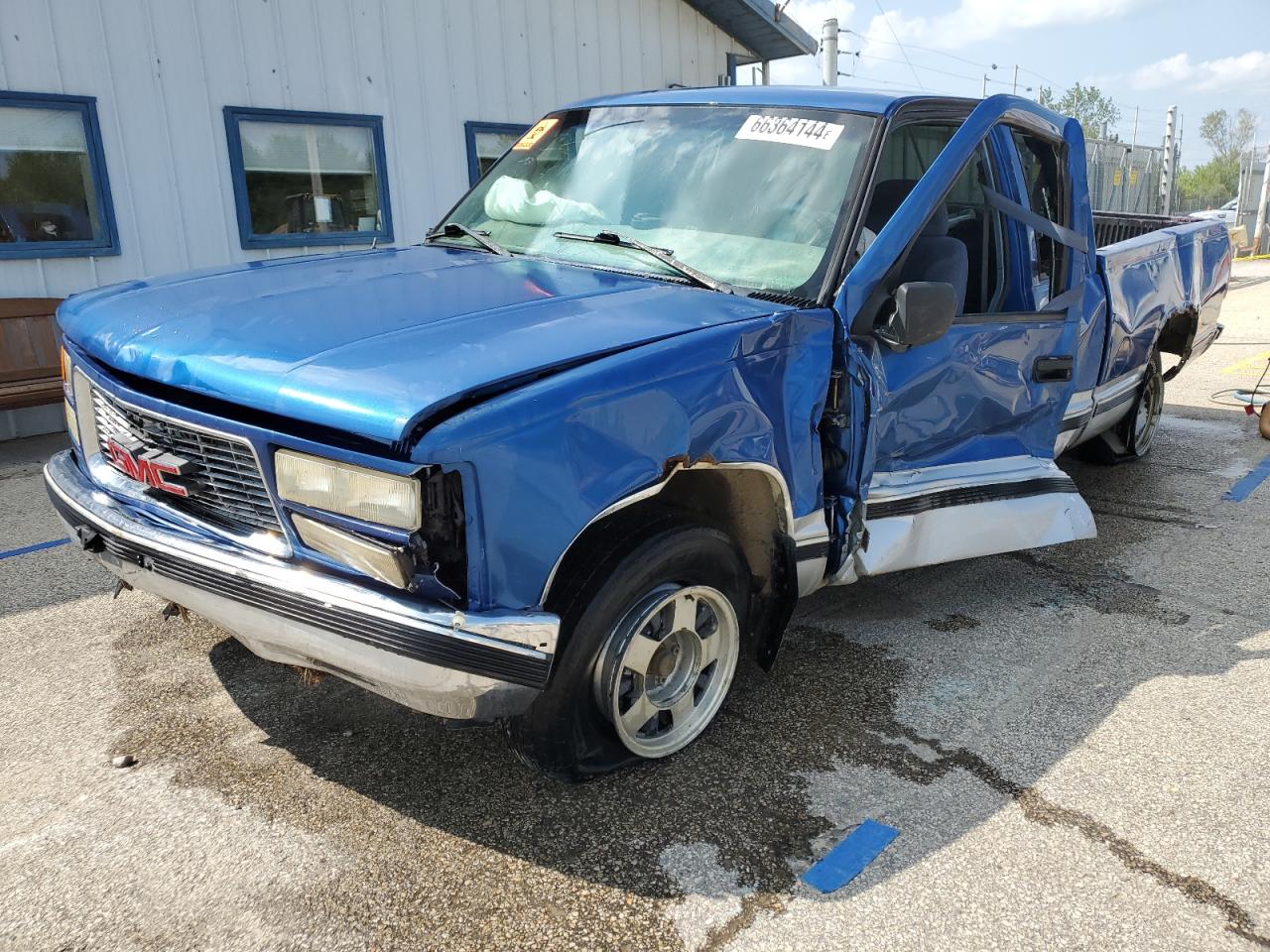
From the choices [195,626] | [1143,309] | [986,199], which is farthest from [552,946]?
[1143,309]

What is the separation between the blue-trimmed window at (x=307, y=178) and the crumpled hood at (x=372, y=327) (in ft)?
17.2

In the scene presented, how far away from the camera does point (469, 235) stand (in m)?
3.74

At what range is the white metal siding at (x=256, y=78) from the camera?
23.5ft

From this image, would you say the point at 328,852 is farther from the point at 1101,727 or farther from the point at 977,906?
the point at 1101,727

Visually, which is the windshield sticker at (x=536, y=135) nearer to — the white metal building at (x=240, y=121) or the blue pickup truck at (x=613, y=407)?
the blue pickup truck at (x=613, y=407)

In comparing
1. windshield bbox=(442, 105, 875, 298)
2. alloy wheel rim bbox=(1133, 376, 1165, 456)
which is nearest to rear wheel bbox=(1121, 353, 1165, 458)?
alloy wheel rim bbox=(1133, 376, 1165, 456)

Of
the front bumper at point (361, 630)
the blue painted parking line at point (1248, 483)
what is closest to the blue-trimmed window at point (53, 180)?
the front bumper at point (361, 630)

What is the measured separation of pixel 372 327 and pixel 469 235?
1337mm

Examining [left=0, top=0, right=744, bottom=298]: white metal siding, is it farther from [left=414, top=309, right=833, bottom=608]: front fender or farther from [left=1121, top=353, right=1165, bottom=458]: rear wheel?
[left=414, top=309, right=833, bottom=608]: front fender

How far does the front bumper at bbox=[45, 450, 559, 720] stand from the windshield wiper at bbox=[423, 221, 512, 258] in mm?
1560

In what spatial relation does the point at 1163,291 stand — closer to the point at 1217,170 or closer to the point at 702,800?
the point at 702,800

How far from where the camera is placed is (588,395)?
2264mm

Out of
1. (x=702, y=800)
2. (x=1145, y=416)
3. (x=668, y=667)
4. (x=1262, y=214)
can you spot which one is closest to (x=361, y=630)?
(x=668, y=667)

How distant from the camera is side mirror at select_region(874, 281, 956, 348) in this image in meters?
3.00
